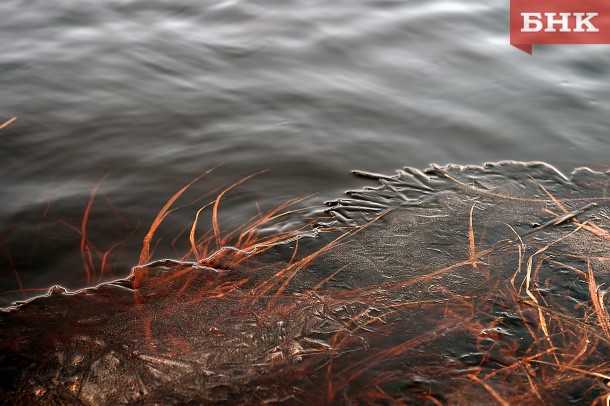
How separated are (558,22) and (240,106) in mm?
2114

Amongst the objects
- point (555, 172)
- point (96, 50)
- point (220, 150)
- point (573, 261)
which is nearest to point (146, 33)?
point (96, 50)

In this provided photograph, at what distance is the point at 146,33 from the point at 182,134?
1.07 metres

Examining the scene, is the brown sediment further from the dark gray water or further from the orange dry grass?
the dark gray water

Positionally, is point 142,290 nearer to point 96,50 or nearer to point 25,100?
point 25,100

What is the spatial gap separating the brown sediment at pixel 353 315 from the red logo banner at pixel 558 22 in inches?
61.7

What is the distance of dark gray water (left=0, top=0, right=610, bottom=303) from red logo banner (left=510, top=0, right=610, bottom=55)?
3.6 inches

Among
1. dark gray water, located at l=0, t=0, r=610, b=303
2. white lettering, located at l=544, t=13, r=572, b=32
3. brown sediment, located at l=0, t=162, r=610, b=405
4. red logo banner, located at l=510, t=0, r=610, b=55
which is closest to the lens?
brown sediment, located at l=0, t=162, r=610, b=405

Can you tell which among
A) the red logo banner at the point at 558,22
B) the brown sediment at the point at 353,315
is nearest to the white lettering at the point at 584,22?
the red logo banner at the point at 558,22

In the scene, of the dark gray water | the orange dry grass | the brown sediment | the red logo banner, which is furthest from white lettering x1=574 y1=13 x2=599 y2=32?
the orange dry grass

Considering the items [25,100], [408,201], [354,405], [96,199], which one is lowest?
[354,405]

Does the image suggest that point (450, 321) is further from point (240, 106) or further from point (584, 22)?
point (584, 22)

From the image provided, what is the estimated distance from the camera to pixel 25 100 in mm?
2816

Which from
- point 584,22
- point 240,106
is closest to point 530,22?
point 584,22

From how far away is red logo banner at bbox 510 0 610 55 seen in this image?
11.9 ft
